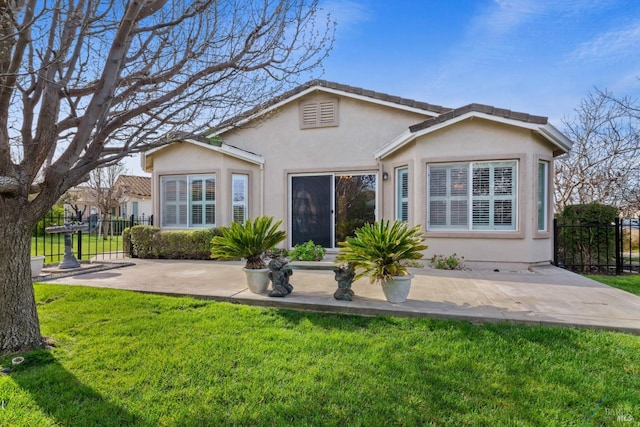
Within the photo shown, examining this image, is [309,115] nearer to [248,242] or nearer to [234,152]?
[234,152]

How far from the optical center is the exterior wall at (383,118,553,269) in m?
8.37

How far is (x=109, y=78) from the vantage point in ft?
12.7

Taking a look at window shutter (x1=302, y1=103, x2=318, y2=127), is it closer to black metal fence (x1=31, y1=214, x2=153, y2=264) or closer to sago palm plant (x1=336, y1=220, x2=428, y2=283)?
black metal fence (x1=31, y1=214, x2=153, y2=264)

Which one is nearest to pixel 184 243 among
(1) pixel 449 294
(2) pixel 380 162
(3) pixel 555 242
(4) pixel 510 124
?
(2) pixel 380 162

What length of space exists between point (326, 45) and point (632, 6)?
9.49 m

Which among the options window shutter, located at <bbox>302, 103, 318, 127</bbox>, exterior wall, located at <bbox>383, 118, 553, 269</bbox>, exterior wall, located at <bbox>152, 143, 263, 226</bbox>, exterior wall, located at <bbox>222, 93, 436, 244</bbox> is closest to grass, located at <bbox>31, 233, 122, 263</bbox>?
exterior wall, located at <bbox>152, 143, 263, 226</bbox>

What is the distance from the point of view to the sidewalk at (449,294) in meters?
4.66

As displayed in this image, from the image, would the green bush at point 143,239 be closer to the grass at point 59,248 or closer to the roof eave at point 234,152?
the grass at point 59,248

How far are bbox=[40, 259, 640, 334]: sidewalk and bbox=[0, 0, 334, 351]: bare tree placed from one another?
106 inches

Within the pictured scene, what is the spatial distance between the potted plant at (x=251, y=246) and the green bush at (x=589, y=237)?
8.45 metres

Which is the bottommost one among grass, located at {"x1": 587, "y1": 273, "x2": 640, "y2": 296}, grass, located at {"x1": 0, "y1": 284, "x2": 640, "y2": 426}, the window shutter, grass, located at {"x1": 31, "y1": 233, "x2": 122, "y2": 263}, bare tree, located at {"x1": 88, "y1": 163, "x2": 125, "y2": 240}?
grass, located at {"x1": 0, "y1": 284, "x2": 640, "y2": 426}

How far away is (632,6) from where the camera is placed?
9.08 m

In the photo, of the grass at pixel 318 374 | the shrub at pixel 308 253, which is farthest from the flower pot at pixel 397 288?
the shrub at pixel 308 253

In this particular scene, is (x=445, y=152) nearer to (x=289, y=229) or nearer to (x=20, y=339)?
(x=289, y=229)
